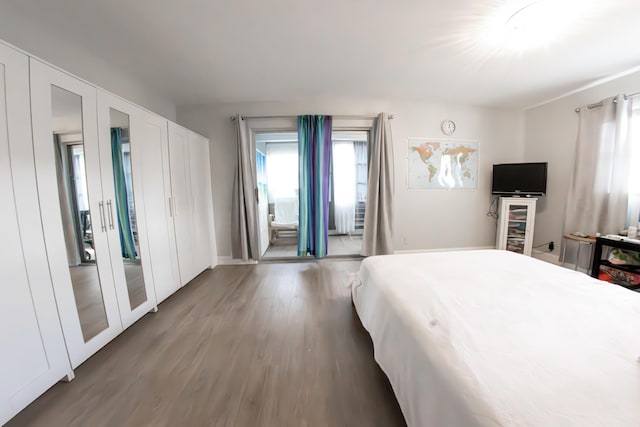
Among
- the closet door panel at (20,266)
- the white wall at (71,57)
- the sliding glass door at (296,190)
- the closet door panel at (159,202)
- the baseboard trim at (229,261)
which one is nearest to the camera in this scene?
the closet door panel at (20,266)

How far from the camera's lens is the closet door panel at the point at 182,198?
7.97ft

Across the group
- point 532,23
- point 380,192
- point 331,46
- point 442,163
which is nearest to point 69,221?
point 331,46

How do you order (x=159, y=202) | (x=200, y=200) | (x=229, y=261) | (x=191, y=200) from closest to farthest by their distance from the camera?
(x=159, y=202), (x=191, y=200), (x=200, y=200), (x=229, y=261)

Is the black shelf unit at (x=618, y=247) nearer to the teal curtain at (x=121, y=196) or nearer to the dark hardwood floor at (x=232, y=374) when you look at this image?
the dark hardwood floor at (x=232, y=374)

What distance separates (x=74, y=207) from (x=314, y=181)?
8.19 feet

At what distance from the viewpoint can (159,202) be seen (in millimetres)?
2201

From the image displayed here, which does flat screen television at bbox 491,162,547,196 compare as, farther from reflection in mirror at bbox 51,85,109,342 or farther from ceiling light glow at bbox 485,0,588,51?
reflection in mirror at bbox 51,85,109,342

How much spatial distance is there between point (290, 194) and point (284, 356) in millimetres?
3457

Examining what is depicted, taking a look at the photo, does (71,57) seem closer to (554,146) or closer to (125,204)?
(125,204)

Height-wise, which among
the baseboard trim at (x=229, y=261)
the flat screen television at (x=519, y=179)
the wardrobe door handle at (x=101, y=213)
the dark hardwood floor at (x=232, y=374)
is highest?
the flat screen television at (x=519, y=179)

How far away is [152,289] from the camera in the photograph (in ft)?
6.81

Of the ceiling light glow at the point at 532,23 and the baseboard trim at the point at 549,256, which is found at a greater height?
the ceiling light glow at the point at 532,23

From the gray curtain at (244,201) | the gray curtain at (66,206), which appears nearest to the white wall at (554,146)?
the gray curtain at (244,201)

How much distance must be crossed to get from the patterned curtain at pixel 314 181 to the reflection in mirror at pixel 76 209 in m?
2.30
